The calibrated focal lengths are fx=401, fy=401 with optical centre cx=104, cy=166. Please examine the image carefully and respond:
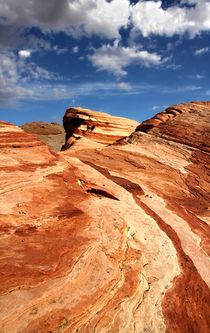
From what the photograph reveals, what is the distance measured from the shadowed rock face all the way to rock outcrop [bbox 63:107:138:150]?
13.2 meters

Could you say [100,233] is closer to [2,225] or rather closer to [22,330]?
[2,225]

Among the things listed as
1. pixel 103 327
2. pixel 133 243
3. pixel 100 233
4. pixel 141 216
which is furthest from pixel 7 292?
pixel 141 216

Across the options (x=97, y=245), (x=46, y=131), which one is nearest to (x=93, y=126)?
(x=97, y=245)

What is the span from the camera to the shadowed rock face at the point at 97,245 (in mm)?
9898

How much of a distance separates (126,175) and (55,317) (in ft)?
41.0

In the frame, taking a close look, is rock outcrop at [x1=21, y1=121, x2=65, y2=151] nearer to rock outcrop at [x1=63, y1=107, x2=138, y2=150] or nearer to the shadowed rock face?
rock outcrop at [x1=63, y1=107, x2=138, y2=150]

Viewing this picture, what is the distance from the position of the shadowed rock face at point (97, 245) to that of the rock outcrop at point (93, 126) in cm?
1323

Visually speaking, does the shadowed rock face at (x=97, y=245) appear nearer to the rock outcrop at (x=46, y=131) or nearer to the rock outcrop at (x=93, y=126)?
the rock outcrop at (x=93, y=126)

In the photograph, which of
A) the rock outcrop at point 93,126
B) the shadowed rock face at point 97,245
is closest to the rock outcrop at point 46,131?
the rock outcrop at point 93,126

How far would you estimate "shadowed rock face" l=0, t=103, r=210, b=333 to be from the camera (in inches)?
390

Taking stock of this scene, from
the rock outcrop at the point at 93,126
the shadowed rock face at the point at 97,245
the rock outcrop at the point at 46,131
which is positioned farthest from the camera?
the rock outcrop at the point at 46,131

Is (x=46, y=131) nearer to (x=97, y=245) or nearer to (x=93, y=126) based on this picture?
(x=93, y=126)

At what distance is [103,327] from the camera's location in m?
9.77

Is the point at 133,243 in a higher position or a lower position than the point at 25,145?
lower
